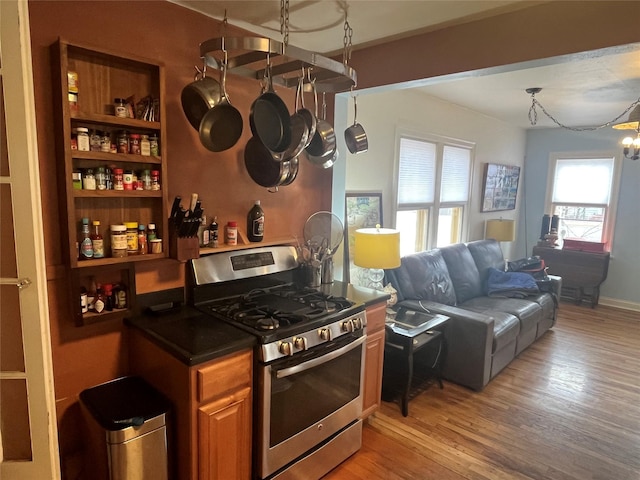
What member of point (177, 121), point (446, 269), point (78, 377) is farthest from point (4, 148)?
point (446, 269)

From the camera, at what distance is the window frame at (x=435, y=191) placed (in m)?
3.64

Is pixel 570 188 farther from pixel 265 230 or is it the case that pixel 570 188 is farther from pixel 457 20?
pixel 265 230

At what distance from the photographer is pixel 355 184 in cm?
327

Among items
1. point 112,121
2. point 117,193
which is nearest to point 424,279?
point 117,193

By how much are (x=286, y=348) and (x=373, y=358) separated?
830 mm

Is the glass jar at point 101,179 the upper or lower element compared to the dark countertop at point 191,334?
upper

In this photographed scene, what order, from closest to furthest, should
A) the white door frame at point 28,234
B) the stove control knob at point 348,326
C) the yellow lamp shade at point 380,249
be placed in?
the white door frame at point 28,234
the stove control knob at point 348,326
the yellow lamp shade at point 380,249

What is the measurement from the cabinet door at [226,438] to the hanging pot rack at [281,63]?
4.49 ft

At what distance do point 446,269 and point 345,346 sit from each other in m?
2.11

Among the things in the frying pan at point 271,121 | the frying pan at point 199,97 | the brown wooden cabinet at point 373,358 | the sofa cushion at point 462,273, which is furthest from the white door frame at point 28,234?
the sofa cushion at point 462,273

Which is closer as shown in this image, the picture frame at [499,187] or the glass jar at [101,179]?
the glass jar at [101,179]

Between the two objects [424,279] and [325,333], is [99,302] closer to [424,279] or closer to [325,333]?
[325,333]

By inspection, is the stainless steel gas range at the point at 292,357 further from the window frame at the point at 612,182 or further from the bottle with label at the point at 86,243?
the window frame at the point at 612,182

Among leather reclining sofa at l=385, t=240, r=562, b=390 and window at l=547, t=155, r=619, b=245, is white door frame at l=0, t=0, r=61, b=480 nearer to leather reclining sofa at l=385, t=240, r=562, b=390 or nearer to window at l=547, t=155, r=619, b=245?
leather reclining sofa at l=385, t=240, r=562, b=390
